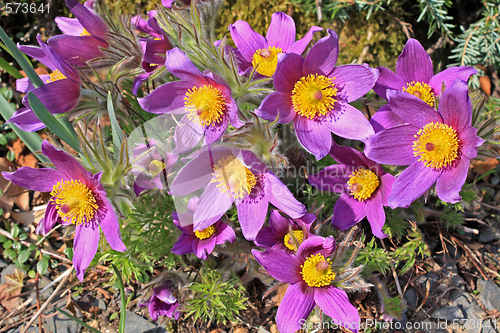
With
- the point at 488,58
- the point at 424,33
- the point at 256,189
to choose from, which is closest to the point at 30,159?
the point at 256,189

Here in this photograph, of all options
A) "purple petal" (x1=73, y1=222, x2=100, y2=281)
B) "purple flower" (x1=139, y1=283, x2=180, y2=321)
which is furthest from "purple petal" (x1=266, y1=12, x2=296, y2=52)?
"purple flower" (x1=139, y1=283, x2=180, y2=321)

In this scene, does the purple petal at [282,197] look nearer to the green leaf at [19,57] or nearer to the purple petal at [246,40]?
the purple petal at [246,40]

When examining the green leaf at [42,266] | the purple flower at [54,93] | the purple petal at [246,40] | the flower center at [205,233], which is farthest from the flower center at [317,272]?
the green leaf at [42,266]

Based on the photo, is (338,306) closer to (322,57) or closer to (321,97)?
(321,97)

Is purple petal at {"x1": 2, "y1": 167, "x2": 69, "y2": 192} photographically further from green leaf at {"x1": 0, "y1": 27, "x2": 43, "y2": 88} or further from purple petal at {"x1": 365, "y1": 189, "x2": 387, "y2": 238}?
purple petal at {"x1": 365, "y1": 189, "x2": 387, "y2": 238}

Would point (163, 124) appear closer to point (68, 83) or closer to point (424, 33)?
point (68, 83)

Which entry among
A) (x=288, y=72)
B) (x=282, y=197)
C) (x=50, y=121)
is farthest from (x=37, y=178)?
(x=288, y=72)
